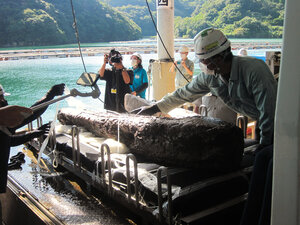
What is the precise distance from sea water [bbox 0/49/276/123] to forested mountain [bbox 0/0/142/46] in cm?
202

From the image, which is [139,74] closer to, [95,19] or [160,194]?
[160,194]

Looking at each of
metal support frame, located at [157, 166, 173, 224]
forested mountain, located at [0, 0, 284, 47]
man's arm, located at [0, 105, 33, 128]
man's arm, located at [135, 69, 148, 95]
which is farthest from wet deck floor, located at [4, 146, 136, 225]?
forested mountain, located at [0, 0, 284, 47]

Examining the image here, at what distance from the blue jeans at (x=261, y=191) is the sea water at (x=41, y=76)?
6529 millimetres

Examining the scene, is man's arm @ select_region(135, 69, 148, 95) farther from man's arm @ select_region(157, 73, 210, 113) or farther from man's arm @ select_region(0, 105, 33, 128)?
man's arm @ select_region(0, 105, 33, 128)

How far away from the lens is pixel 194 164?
107 inches

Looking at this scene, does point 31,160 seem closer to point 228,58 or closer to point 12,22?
point 228,58

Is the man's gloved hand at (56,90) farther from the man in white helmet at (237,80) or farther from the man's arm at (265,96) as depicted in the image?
the man's arm at (265,96)

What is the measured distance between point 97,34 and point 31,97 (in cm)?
893

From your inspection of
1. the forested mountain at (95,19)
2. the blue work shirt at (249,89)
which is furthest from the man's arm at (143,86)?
the forested mountain at (95,19)

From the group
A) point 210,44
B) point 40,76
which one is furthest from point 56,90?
point 40,76

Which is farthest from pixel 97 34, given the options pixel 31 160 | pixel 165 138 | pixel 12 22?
pixel 165 138

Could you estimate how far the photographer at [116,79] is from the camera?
4906mm

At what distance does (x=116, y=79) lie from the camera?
497 cm

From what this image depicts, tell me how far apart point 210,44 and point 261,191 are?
1424 millimetres
